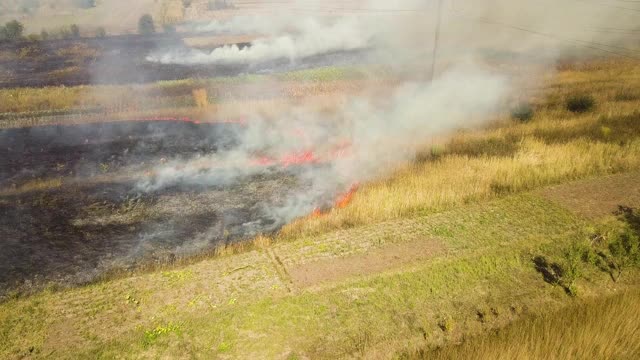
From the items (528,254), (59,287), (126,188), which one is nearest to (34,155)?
(126,188)

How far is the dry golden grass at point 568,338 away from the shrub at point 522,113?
32.4 feet

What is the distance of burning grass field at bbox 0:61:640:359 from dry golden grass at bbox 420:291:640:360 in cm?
2

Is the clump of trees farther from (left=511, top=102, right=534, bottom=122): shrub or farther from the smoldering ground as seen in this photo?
(left=511, top=102, right=534, bottom=122): shrub

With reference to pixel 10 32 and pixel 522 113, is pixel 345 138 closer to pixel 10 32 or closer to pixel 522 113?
pixel 522 113

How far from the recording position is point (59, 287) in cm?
653

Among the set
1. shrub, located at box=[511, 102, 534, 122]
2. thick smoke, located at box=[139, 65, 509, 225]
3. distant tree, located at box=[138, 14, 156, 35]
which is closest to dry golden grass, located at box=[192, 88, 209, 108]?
thick smoke, located at box=[139, 65, 509, 225]

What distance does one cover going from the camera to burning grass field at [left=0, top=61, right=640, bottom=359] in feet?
15.8

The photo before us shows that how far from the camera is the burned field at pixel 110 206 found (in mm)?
7414

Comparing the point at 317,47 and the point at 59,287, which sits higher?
the point at 317,47

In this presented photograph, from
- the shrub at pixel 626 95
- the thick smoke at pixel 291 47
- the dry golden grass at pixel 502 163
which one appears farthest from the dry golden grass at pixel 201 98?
the shrub at pixel 626 95

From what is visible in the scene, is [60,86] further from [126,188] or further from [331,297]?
[331,297]

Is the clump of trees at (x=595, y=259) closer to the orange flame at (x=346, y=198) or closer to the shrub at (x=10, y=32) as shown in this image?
the orange flame at (x=346, y=198)

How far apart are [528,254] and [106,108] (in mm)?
16821

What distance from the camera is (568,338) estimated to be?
4.86 metres
